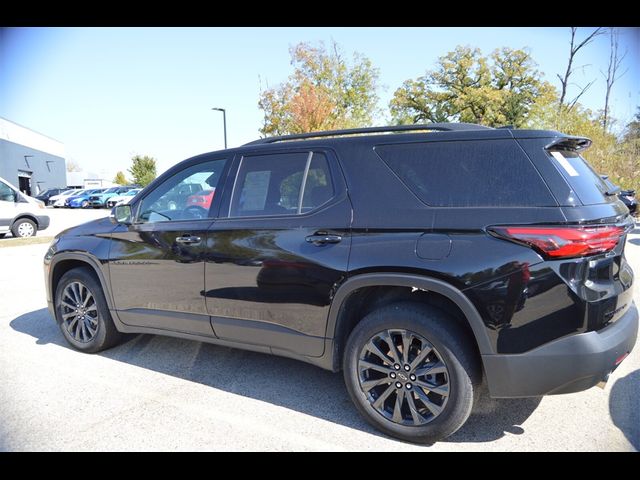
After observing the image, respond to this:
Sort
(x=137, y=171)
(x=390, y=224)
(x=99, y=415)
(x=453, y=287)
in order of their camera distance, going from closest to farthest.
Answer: (x=453, y=287) < (x=390, y=224) < (x=99, y=415) < (x=137, y=171)

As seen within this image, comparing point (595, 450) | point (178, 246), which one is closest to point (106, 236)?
point (178, 246)

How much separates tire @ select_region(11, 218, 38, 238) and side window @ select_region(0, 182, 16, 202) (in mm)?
697

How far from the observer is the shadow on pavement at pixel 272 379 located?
109 inches

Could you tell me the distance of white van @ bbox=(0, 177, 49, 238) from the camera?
41.8 ft

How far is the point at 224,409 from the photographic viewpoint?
2.96 meters

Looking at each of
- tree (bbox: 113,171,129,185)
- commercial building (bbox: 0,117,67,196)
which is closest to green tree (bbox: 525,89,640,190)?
commercial building (bbox: 0,117,67,196)

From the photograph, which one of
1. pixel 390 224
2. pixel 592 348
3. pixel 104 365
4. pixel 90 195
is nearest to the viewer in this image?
pixel 592 348

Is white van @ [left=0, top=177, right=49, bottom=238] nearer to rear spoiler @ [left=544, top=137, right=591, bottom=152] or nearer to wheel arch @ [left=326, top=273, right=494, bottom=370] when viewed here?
wheel arch @ [left=326, top=273, right=494, bottom=370]

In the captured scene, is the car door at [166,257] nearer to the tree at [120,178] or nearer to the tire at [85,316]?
the tire at [85,316]

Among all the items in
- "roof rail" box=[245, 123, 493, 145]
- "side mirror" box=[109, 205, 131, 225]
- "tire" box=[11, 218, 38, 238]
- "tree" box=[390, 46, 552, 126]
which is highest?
"tree" box=[390, 46, 552, 126]
